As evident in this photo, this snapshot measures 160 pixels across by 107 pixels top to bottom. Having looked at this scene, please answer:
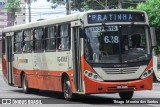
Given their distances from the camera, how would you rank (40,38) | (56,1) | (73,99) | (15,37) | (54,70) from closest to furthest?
1. (73,99)
2. (54,70)
3. (40,38)
4. (15,37)
5. (56,1)

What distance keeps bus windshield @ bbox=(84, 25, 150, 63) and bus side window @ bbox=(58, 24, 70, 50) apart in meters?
1.37

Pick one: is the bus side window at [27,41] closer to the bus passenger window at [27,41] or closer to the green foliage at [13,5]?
the bus passenger window at [27,41]

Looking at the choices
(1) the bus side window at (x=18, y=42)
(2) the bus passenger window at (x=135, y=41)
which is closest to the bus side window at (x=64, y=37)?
(2) the bus passenger window at (x=135, y=41)

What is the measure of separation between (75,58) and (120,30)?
5.92 ft

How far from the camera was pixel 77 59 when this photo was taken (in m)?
16.6

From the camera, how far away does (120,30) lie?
16.3 m

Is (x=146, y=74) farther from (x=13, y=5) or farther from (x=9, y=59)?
(x=13, y=5)

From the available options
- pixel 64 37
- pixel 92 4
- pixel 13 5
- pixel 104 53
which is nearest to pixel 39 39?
pixel 64 37

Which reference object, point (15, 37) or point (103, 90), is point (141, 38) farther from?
point (15, 37)

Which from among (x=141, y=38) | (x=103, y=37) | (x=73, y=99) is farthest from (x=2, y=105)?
(x=141, y=38)

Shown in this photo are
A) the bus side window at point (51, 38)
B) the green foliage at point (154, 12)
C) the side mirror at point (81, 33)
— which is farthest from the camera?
the green foliage at point (154, 12)

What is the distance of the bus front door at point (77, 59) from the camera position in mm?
16438

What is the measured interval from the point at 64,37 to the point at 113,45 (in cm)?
233

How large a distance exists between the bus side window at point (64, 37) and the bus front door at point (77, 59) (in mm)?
544
